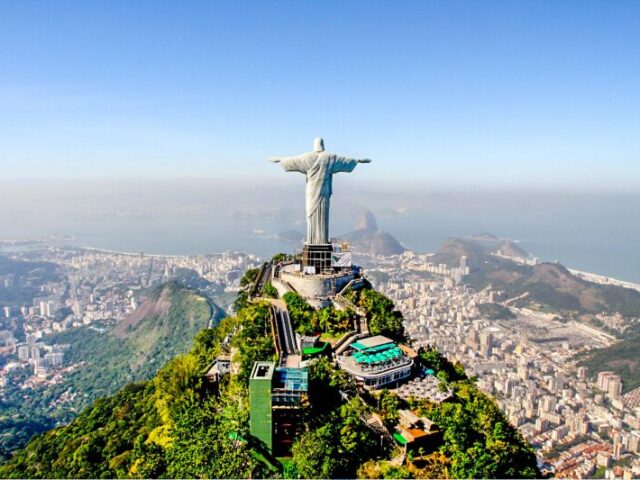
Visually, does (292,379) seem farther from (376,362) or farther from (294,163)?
(294,163)

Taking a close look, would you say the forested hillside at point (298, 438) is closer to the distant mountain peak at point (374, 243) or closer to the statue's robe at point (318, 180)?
the statue's robe at point (318, 180)

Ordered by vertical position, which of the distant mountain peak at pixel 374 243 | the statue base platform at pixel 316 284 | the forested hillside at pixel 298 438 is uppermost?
the statue base platform at pixel 316 284

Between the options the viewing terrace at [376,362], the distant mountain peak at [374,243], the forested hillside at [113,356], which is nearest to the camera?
the viewing terrace at [376,362]

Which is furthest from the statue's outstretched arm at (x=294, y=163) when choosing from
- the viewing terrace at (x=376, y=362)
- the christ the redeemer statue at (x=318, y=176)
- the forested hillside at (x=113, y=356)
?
the forested hillside at (x=113, y=356)

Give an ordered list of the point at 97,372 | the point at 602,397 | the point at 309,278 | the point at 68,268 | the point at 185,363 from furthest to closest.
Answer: the point at 68,268
the point at 97,372
the point at 602,397
the point at 309,278
the point at 185,363

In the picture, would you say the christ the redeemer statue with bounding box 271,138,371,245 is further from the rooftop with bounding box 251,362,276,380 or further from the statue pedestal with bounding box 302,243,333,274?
the rooftop with bounding box 251,362,276,380

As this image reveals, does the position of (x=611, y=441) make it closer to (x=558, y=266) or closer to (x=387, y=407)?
(x=387, y=407)

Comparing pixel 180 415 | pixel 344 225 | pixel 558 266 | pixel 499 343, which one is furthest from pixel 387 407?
pixel 344 225
